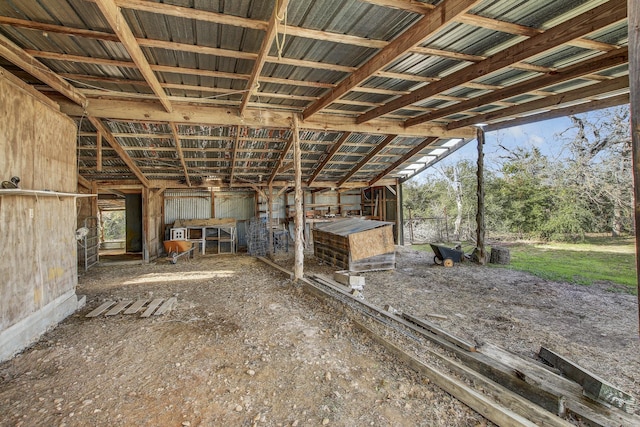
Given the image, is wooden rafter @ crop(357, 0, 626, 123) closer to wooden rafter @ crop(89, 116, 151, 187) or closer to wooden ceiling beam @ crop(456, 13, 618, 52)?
wooden ceiling beam @ crop(456, 13, 618, 52)

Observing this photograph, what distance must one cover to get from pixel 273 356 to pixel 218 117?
16.8 ft

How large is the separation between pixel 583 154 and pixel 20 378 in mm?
18321

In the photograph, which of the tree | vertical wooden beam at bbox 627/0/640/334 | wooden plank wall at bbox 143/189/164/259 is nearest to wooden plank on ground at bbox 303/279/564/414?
vertical wooden beam at bbox 627/0/640/334

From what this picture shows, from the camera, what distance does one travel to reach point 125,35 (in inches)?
126

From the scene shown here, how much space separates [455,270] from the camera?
8102 millimetres

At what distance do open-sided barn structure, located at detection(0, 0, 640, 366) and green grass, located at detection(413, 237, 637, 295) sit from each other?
393 cm

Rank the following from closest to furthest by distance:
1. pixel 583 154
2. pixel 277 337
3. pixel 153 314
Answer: pixel 277 337
pixel 153 314
pixel 583 154

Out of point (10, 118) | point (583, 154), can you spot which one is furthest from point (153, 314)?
point (583, 154)

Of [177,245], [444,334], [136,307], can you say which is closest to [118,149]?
[177,245]

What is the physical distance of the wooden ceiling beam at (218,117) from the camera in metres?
5.75

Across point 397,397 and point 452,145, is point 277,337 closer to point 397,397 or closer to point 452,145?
point 397,397

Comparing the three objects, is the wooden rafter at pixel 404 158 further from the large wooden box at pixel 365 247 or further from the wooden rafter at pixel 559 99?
the large wooden box at pixel 365 247

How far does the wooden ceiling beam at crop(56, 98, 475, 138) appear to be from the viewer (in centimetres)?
575

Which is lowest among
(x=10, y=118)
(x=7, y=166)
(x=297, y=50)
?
(x=7, y=166)
